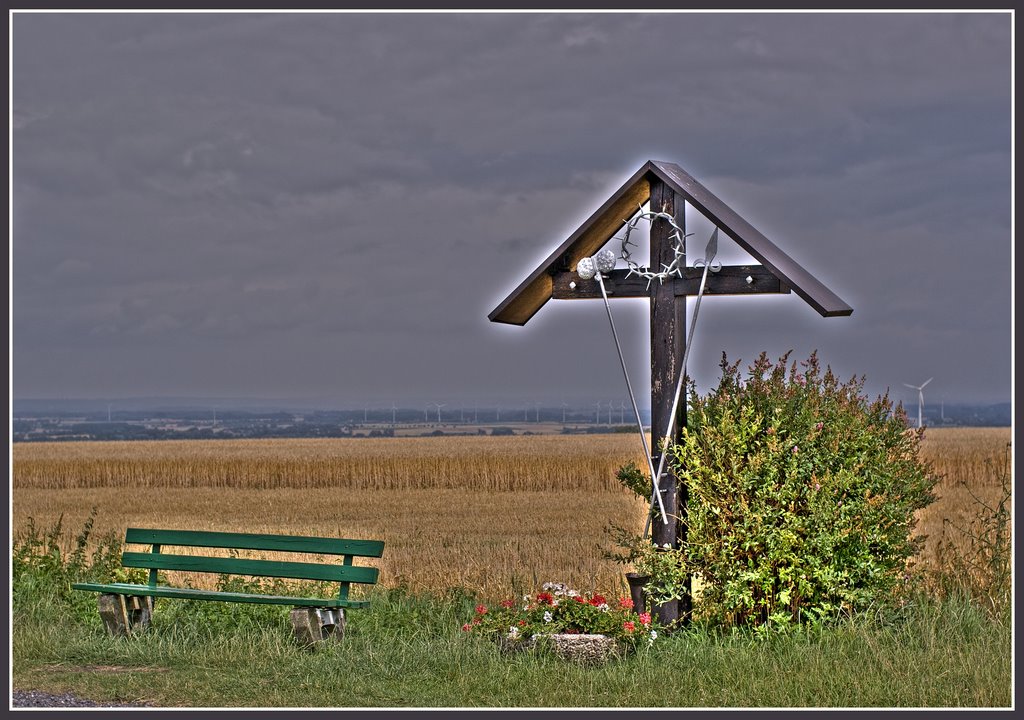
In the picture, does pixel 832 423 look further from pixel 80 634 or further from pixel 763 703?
pixel 80 634

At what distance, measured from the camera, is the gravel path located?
7.89 m

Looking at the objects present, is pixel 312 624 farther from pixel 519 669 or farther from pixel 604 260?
pixel 604 260

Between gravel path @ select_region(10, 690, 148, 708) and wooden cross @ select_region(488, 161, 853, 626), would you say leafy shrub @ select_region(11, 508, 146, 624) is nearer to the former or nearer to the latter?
gravel path @ select_region(10, 690, 148, 708)

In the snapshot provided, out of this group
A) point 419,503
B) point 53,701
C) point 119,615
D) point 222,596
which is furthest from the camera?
point 419,503

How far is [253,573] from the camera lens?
9.88 meters

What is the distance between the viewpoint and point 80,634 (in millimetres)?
10055

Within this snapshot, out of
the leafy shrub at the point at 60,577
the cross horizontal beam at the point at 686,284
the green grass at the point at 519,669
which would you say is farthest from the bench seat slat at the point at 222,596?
the cross horizontal beam at the point at 686,284

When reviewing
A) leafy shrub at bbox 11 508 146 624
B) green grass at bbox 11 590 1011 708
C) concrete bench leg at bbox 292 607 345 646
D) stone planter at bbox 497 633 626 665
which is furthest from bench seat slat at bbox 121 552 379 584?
stone planter at bbox 497 633 626 665

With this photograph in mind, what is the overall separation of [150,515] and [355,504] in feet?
17.2

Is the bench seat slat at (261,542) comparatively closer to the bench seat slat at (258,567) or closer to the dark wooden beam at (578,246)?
the bench seat slat at (258,567)

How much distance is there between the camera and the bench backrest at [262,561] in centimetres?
950

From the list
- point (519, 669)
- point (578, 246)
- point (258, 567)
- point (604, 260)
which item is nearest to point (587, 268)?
point (604, 260)

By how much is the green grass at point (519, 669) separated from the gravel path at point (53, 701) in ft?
0.47

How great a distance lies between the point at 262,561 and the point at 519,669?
2.72 meters
